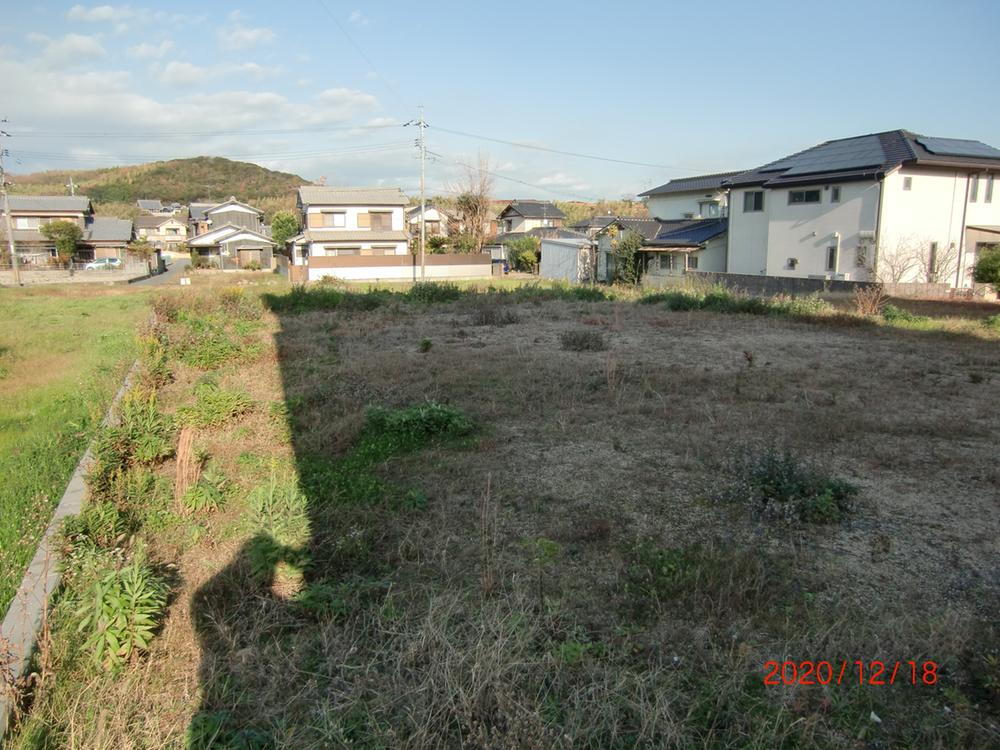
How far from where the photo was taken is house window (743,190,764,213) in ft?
72.1

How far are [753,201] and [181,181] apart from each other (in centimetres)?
9051

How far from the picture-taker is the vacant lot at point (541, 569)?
6.79ft

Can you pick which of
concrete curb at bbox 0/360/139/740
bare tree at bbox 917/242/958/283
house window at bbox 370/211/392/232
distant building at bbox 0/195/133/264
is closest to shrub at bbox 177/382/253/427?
concrete curb at bbox 0/360/139/740

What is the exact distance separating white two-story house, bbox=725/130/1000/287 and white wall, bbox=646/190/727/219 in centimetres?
672

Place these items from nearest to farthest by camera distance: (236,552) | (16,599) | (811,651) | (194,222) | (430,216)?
1. (811,651)
2. (16,599)
3. (236,552)
4. (430,216)
5. (194,222)

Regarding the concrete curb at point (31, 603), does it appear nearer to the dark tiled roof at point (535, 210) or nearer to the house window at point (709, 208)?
the house window at point (709, 208)

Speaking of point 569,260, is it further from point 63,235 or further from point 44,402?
point 63,235

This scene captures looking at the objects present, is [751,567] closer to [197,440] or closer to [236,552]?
[236,552]

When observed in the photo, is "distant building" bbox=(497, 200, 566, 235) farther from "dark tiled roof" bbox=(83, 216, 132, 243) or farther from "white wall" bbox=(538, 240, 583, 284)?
"dark tiled roof" bbox=(83, 216, 132, 243)

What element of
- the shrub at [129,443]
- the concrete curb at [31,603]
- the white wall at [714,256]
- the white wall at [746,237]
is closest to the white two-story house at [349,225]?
the white wall at [714,256]

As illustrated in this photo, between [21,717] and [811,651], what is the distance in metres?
2.74

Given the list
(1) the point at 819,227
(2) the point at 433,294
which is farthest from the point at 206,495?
(1) the point at 819,227

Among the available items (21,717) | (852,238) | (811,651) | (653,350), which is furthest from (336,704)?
(852,238)

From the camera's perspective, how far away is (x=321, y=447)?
4.79 metres
